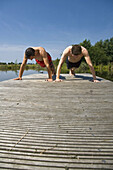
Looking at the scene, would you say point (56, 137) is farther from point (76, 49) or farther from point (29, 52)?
point (29, 52)

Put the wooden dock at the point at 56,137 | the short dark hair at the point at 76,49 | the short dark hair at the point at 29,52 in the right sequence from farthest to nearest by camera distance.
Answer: the short dark hair at the point at 29,52 → the short dark hair at the point at 76,49 → the wooden dock at the point at 56,137

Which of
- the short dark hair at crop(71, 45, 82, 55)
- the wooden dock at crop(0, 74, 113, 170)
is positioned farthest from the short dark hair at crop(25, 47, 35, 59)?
the wooden dock at crop(0, 74, 113, 170)

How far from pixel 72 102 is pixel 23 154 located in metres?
1.32

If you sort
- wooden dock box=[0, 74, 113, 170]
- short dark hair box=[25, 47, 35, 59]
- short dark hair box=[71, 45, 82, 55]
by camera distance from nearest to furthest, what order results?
wooden dock box=[0, 74, 113, 170] → short dark hair box=[71, 45, 82, 55] → short dark hair box=[25, 47, 35, 59]

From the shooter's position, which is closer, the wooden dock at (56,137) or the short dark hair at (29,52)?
the wooden dock at (56,137)

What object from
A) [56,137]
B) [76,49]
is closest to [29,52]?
[76,49]

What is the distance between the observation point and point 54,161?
831 mm

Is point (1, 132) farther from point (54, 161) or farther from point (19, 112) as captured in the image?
point (54, 161)

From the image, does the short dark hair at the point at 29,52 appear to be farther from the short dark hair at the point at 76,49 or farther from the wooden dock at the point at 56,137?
the wooden dock at the point at 56,137

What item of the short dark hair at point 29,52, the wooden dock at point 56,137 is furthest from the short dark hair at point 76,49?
the wooden dock at point 56,137

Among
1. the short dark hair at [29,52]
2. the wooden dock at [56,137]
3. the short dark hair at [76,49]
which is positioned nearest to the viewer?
the wooden dock at [56,137]

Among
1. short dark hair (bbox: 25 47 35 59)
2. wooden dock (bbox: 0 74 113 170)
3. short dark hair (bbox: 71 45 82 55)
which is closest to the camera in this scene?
wooden dock (bbox: 0 74 113 170)

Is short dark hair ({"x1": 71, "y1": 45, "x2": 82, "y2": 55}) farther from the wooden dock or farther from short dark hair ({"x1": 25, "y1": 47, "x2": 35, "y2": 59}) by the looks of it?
the wooden dock

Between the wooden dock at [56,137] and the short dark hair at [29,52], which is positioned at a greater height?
the short dark hair at [29,52]
